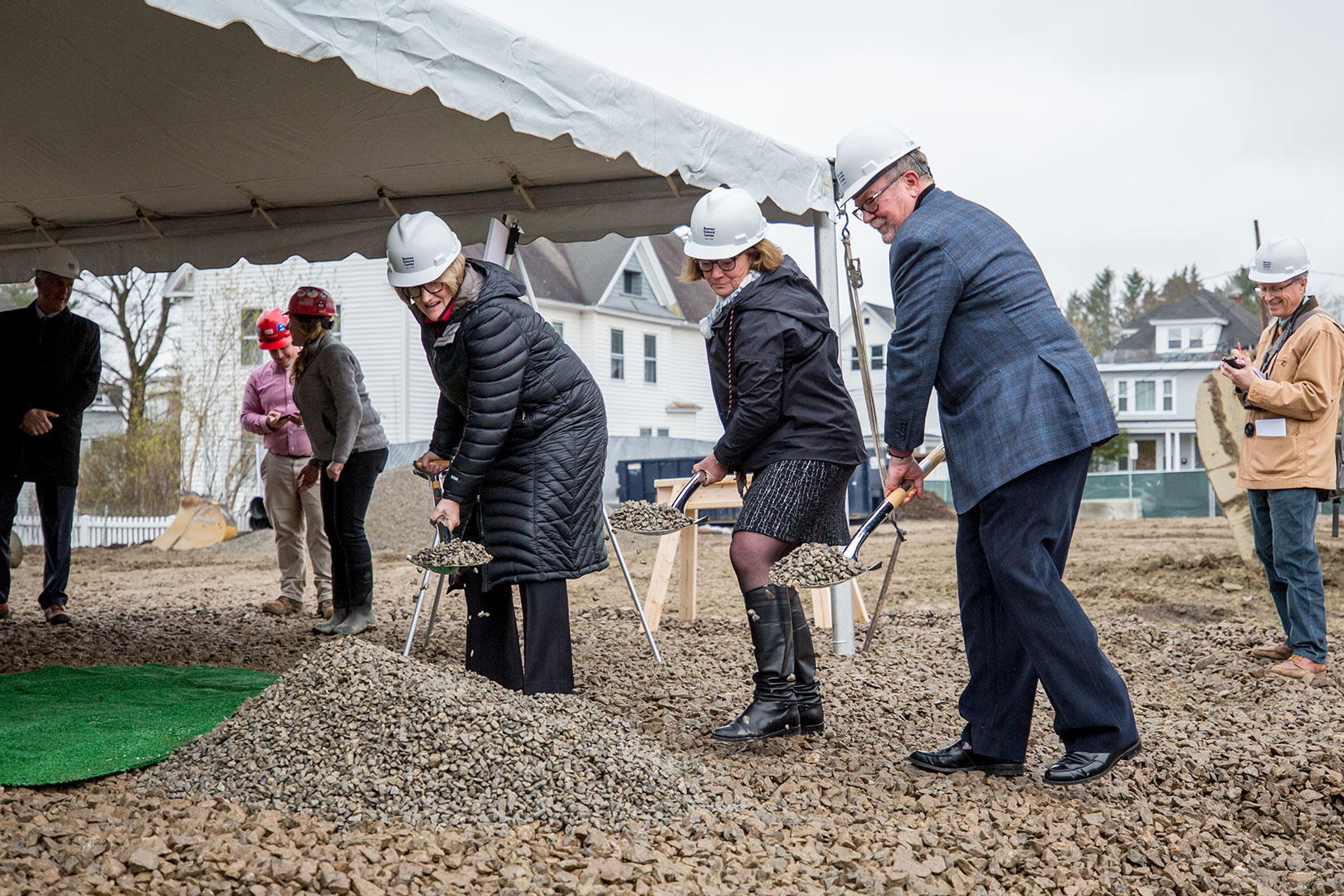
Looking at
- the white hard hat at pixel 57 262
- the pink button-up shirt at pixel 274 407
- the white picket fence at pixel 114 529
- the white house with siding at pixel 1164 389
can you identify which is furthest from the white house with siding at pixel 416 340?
the white house with siding at pixel 1164 389

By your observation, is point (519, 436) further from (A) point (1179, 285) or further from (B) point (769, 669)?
(A) point (1179, 285)

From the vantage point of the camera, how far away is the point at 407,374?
22.1 metres

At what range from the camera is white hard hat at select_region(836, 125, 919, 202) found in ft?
10.3

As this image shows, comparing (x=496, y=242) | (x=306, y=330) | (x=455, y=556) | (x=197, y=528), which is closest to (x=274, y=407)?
(x=306, y=330)

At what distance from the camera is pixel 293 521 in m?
6.97

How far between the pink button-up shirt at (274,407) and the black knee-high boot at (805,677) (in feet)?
13.7

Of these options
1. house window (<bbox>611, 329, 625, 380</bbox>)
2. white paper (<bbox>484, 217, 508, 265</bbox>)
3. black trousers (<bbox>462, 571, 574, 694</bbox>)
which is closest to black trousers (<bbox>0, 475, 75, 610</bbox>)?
white paper (<bbox>484, 217, 508, 265</bbox>)

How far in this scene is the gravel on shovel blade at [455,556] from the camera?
3.60 m

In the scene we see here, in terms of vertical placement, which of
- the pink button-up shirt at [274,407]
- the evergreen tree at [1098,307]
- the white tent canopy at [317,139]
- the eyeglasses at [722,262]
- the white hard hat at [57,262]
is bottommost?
the pink button-up shirt at [274,407]

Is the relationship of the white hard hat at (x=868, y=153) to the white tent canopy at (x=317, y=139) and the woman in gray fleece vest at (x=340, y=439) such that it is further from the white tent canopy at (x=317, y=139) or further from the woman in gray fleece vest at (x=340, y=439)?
the woman in gray fleece vest at (x=340, y=439)

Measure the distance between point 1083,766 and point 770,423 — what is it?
4.45 feet

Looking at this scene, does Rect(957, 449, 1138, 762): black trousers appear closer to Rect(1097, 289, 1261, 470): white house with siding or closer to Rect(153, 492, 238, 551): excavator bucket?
Rect(153, 492, 238, 551): excavator bucket

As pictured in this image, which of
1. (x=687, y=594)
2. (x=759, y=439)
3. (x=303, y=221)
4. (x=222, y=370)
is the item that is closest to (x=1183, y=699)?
(x=759, y=439)

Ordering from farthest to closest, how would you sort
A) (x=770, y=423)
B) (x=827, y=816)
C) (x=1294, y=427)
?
(x=1294, y=427)
(x=770, y=423)
(x=827, y=816)
